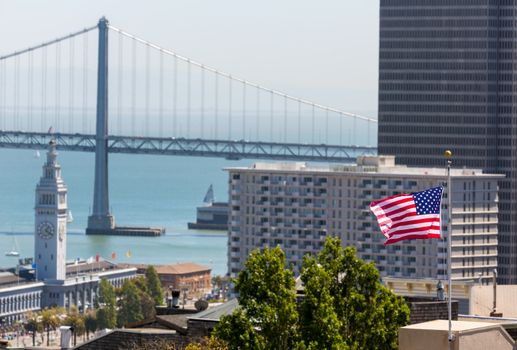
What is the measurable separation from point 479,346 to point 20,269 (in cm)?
11571

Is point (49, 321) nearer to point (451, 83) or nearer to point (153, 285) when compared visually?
point (153, 285)

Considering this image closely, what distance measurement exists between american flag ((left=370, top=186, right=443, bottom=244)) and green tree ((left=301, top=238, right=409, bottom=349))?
33.7 inches

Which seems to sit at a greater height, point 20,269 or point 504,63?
point 504,63

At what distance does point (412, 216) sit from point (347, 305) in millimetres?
1426

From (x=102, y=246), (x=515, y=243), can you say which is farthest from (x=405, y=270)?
(x=102, y=246)

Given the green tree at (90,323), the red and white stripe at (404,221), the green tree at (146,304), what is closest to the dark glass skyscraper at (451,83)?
the green tree at (146,304)

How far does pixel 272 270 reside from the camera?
24.9 metres

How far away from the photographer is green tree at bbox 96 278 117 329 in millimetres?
105312

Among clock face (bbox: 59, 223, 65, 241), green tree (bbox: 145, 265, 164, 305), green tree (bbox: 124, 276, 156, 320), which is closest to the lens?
green tree (bbox: 124, 276, 156, 320)

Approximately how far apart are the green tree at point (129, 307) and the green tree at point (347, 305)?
79695 millimetres

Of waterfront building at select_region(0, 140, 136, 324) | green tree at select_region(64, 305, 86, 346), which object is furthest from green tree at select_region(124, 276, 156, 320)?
waterfront building at select_region(0, 140, 136, 324)

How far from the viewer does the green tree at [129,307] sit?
106662mm

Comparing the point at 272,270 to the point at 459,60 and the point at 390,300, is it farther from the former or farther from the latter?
the point at 459,60

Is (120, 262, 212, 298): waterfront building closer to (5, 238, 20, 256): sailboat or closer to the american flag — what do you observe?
(5, 238, 20, 256): sailboat
